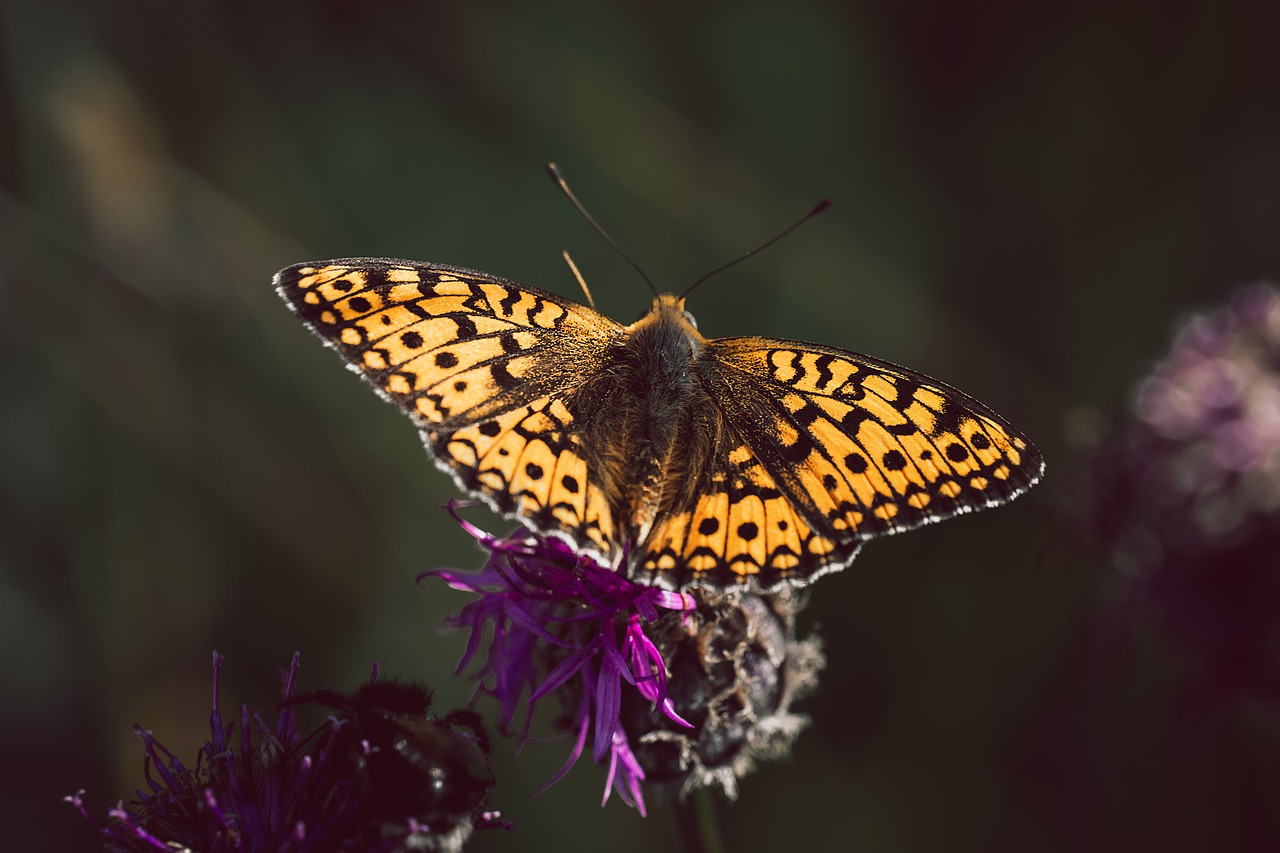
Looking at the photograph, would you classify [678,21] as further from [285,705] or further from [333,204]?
[285,705]

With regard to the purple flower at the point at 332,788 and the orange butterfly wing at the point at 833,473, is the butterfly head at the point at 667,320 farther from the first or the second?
the purple flower at the point at 332,788

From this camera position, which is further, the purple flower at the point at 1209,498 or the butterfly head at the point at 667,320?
the purple flower at the point at 1209,498

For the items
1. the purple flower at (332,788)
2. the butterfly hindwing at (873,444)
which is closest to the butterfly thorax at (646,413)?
the butterfly hindwing at (873,444)

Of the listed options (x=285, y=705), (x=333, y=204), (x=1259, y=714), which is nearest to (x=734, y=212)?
(x=333, y=204)

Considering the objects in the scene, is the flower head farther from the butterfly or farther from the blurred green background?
the blurred green background

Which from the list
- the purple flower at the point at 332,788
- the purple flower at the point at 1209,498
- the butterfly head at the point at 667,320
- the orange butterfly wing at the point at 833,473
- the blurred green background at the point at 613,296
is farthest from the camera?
the blurred green background at the point at 613,296

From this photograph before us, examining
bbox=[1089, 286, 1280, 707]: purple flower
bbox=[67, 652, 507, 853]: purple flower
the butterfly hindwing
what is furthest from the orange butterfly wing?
bbox=[1089, 286, 1280, 707]: purple flower
